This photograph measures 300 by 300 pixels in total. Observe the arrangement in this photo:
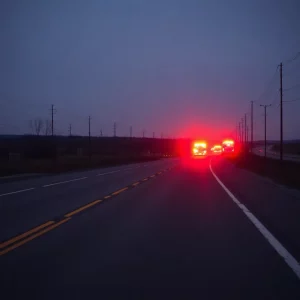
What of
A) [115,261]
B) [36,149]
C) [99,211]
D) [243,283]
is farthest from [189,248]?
[36,149]

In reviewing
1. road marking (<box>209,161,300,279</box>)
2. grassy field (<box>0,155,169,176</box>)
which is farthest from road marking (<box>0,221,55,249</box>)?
grassy field (<box>0,155,169,176</box>)

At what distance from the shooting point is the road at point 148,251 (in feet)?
24.9

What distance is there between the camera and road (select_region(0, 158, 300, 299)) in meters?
7.58

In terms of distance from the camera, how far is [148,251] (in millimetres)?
10281

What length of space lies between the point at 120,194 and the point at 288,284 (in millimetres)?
16329

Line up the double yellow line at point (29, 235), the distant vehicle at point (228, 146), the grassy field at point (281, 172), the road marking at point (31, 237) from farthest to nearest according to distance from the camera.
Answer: the distant vehicle at point (228, 146), the grassy field at point (281, 172), the double yellow line at point (29, 235), the road marking at point (31, 237)

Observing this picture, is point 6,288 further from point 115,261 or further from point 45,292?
point 115,261

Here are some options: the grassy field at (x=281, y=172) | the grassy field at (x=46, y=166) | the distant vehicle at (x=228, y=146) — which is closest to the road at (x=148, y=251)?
the grassy field at (x=281, y=172)

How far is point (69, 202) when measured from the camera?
1998 cm

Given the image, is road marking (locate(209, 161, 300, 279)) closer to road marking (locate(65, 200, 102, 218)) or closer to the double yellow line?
the double yellow line

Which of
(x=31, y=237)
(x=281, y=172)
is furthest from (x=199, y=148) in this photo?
(x=31, y=237)

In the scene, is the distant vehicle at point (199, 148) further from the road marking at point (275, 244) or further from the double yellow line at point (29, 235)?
the double yellow line at point (29, 235)

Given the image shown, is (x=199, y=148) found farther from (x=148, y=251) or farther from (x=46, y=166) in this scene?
(x=148, y=251)

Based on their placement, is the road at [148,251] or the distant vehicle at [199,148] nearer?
the road at [148,251]
